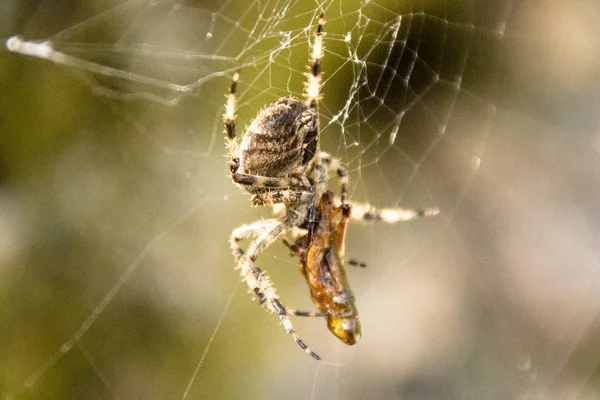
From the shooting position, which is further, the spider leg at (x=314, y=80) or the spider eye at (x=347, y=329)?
the spider leg at (x=314, y=80)

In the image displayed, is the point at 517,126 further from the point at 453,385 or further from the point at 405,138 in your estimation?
the point at 453,385

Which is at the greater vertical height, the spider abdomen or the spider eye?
the spider abdomen

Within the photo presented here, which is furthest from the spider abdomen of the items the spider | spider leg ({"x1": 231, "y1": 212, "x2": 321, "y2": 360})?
spider leg ({"x1": 231, "y1": 212, "x2": 321, "y2": 360})

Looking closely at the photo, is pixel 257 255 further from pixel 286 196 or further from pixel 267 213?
pixel 267 213

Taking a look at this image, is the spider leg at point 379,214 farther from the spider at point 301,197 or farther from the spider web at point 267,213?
the spider web at point 267,213

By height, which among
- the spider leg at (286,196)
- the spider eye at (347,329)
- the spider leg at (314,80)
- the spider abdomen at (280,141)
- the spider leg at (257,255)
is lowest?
the spider eye at (347,329)

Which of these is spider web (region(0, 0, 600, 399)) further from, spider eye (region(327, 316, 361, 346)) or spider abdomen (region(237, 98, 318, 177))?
spider eye (region(327, 316, 361, 346))

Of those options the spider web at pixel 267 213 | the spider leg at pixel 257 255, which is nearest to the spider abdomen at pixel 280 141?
the spider leg at pixel 257 255
